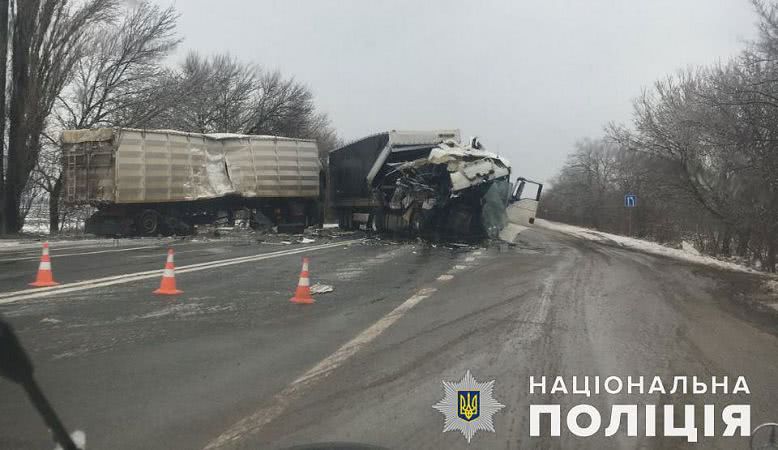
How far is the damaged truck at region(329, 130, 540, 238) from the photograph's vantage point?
17047 mm

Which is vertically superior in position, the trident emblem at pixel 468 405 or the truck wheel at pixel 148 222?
the truck wheel at pixel 148 222

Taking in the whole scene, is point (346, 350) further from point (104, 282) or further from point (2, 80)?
point (2, 80)

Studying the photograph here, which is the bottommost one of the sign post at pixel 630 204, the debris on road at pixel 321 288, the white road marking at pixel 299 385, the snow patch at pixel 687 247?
the white road marking at pixel 299 385

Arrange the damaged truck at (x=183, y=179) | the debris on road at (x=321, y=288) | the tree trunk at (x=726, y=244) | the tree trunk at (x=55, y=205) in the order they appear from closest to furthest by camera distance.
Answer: the debris on road at (x=321, y=288) → the damaged truck at (x=183, y=179) → the tree trunk at (x=726, y=244) → the tree trunk at (x=55, y=205)

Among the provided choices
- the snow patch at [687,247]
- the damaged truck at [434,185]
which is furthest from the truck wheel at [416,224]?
the snow patch at [687,247]

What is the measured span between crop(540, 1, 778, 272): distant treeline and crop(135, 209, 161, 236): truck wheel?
57.8ft

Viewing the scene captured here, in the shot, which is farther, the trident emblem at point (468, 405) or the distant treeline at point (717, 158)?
the distant treeline at point (717, 158)

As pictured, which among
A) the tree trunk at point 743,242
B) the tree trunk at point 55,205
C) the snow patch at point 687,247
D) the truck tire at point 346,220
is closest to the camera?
the tree trunk at point 743,242

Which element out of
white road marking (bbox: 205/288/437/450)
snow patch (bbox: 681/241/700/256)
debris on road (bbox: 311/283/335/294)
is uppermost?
snow patch (bbox: 681/241/700/256)

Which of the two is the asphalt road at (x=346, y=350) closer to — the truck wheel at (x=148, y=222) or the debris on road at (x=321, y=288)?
the debris on road at (x=321, y=288)

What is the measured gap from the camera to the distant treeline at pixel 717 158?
48.0 ft

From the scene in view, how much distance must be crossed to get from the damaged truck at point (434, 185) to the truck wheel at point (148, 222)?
7428 mm

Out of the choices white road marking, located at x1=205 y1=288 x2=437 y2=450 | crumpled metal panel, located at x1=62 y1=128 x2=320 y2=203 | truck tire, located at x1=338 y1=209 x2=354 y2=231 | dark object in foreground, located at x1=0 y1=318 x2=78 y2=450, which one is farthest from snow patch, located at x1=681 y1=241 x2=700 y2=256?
dark object in foreground, located at x1=0 y1=318 x2=78 y2=450

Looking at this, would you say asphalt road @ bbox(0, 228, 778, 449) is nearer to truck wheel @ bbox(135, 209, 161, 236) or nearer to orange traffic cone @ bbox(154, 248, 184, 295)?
orange traffic cone @ bbox(154, 248, 184, 295)
